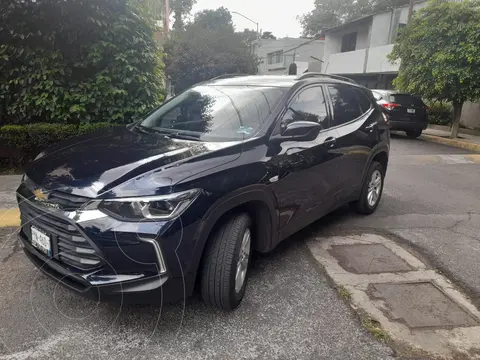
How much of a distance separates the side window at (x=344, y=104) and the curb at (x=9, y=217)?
3.65 meters

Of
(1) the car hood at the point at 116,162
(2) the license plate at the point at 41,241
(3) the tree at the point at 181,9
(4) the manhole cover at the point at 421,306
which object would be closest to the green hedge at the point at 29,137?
(1) the car hood at the point at 116,162

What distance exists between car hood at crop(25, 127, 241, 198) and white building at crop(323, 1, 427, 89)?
19.7m

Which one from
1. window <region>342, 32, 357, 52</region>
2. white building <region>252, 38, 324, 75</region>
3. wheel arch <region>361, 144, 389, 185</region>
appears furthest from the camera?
white building <region>252, 38, 324, 75</region>

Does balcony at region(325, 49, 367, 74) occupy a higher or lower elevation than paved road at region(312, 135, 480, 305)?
higher

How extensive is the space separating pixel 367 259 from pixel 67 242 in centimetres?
274

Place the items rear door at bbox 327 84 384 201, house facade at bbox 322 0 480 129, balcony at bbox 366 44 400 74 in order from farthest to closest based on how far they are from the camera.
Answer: house facade at bbox 322 0 480 129 → balcony at bbox 366 44 400 74 → rear door at bbox 327 84 384 201

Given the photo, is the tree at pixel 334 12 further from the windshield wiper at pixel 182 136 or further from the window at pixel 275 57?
the windshield wiper at pixel 182 136

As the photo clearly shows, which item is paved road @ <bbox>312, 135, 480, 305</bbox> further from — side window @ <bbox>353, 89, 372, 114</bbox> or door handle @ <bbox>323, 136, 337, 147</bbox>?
side window @ <bbox>353, 89, 372, 114</bbox>

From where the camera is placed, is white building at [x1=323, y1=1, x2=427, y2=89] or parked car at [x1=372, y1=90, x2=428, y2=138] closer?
parked car at [x1=372, y1=90, x2=428, y2=138]

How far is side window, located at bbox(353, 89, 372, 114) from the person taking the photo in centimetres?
457

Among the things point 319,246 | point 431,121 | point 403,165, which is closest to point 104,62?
point 319,246

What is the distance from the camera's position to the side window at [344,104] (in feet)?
13.0

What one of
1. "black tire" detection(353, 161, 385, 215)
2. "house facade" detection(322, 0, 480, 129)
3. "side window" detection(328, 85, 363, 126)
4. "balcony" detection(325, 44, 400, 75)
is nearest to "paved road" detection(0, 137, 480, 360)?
"black tire" detection(353, 161, 385, 215)

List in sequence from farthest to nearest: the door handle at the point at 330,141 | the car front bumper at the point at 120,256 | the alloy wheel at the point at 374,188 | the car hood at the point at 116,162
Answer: the alloy wheel at the point at 374,188
the door handle at the point at 330,141
the car hood at the point at 116,162
the car front bumper at the point at 120,256
